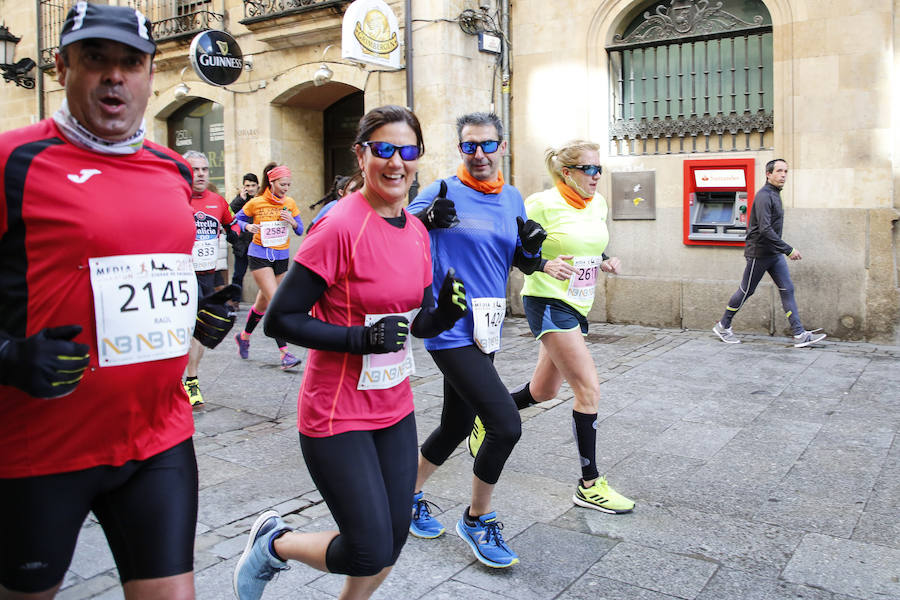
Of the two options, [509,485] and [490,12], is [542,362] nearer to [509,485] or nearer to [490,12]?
[509,485]

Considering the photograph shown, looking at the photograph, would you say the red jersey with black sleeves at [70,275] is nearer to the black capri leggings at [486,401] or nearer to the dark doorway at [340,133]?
the black capri leggings at [486,401]

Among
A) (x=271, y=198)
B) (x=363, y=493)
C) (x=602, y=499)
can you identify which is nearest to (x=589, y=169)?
(x=602, y=499)

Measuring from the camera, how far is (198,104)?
15398 mm

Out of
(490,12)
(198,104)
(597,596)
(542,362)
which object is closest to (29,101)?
(198,104)

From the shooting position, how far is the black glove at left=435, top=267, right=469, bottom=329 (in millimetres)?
2994

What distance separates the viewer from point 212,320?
99.9 inches

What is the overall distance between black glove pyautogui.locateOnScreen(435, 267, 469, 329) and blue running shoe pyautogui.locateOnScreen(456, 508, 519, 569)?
1170 millimetres

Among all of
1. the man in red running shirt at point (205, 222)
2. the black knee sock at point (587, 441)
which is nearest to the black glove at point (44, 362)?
the black knee sock at point (587, 441)

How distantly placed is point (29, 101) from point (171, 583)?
1839 centimetres

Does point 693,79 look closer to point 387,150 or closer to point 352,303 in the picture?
point 387,150

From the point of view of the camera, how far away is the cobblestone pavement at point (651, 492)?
358 centimetres

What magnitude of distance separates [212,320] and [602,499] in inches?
101

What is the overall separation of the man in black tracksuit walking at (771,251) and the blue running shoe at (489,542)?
6239mm

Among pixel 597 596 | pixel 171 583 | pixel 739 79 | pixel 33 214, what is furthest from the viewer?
pixel 739 79
